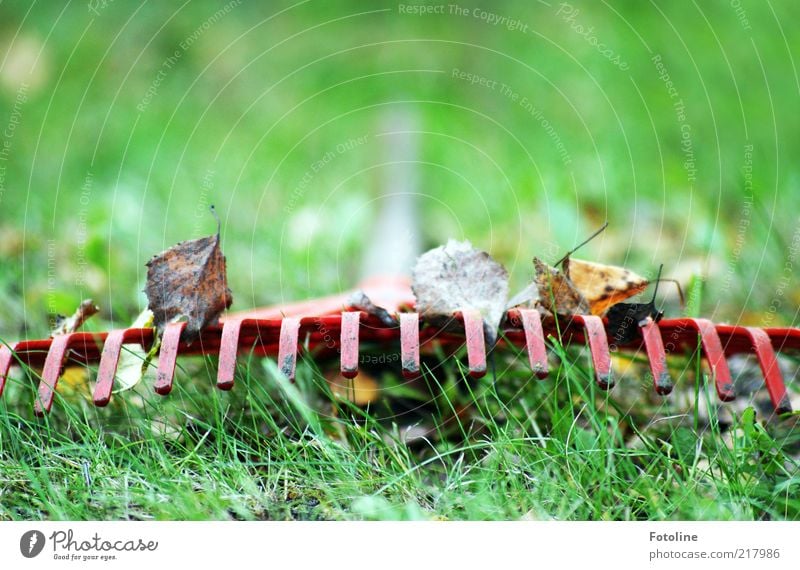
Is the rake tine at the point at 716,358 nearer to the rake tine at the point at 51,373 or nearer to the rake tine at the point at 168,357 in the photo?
the rake tine at the point at 168,357

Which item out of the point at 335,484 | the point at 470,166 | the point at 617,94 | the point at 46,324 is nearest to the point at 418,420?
the point at 335,484

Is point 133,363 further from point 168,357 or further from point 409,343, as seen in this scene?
point 409,343

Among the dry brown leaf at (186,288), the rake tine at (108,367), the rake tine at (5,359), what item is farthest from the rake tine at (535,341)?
the rake tine at (5,359)

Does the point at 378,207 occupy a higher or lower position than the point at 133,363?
higher

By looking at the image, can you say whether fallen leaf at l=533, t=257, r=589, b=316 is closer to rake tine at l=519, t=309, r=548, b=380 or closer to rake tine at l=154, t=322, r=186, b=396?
rake tine at l=519, t=309, r=548, b=380

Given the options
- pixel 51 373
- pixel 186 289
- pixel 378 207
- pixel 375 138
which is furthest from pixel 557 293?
pixel 375 138
